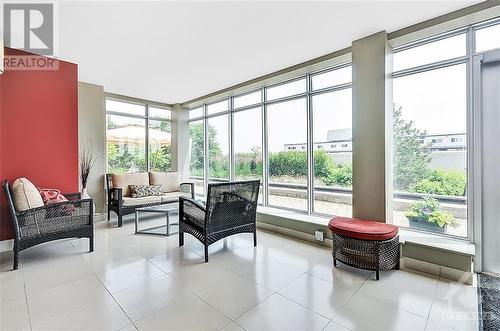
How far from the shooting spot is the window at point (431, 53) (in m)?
2.78

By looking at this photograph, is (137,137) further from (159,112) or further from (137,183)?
(137,183)

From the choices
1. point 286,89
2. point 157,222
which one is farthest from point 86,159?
point 286,89

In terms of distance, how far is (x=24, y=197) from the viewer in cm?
286

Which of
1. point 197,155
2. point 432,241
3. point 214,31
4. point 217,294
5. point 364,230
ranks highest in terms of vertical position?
point 214,31

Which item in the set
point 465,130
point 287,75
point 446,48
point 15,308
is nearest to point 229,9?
point 287,75

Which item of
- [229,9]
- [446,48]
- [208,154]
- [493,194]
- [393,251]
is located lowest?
[393,251]

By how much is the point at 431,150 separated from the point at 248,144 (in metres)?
3.26

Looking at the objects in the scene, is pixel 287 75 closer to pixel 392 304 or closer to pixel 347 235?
pixel 347 235

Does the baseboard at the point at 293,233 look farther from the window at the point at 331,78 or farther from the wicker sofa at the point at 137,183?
the window at the point at 331,78

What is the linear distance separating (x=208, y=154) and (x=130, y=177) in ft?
6.73

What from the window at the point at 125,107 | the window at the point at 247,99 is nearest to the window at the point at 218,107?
the window at the point at 247,99

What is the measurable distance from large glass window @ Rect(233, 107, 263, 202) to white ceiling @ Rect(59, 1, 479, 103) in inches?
40.4

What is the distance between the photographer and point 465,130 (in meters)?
2.72

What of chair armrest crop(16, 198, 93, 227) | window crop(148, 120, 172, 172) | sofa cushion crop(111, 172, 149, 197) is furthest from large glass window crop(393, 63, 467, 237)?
window crop(148, 120, 172, 172)
